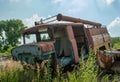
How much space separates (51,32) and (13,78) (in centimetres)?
275

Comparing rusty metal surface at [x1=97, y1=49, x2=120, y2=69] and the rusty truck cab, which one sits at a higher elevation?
the rusty truck cab

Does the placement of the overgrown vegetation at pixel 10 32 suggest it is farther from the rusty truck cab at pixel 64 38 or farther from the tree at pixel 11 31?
the rusty truck cab at pixel 64 38

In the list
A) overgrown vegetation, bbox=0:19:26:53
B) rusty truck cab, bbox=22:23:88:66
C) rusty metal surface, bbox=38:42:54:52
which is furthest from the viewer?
overgrown vegetation, bbox=0:19:26:53

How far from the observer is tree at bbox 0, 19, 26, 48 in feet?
218

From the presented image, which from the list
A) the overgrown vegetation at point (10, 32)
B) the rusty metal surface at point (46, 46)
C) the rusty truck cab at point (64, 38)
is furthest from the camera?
the overgrown vegetation at point (10, 32)

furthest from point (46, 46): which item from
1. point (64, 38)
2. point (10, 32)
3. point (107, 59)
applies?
point (10, 32)

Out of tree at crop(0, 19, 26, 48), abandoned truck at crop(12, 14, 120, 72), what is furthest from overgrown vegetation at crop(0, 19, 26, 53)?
abandoned truck at crop(12, 14, 120, 72)

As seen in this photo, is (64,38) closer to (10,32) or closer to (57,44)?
(57,44)

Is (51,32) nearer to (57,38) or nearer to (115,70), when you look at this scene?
(57,38)

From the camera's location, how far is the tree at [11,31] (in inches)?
2613

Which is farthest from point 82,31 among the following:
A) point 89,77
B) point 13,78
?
point 89,77

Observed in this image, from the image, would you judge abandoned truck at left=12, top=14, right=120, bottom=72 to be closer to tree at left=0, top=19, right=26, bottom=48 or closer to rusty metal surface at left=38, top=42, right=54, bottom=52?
→ rusty metal surface at left=38, top=42, right=54, bottom=52

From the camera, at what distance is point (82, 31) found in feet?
40.2

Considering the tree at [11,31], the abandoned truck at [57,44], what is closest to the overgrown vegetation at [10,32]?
the tree at [11,31]
